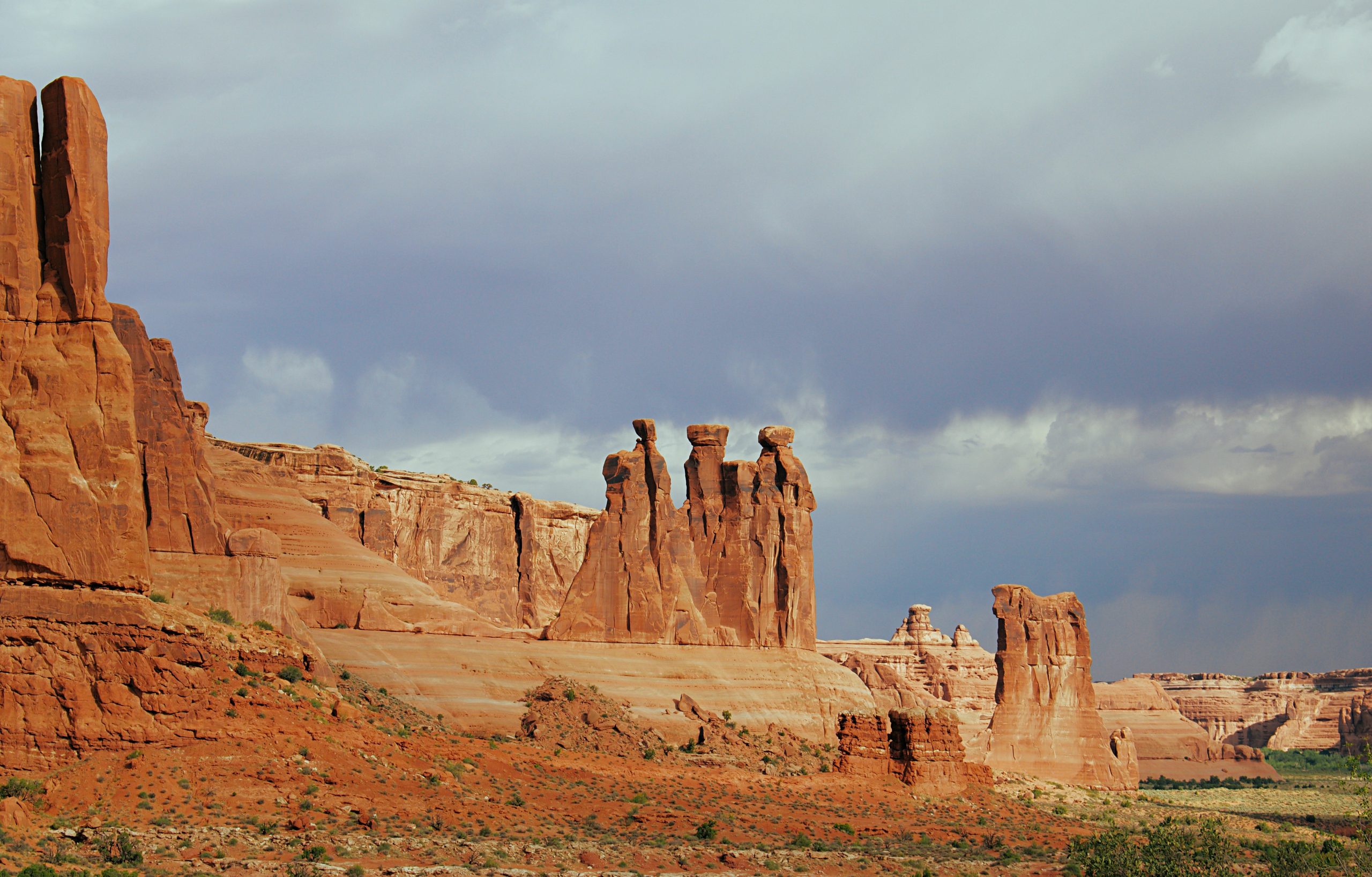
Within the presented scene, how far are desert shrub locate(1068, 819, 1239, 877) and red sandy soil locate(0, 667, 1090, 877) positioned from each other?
1509 mm

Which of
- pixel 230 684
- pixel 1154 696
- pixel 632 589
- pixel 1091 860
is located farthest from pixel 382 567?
pixel 1154 696

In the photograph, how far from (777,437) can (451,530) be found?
23.2m

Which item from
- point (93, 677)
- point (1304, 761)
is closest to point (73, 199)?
point (93, 677)

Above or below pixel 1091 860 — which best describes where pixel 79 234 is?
above

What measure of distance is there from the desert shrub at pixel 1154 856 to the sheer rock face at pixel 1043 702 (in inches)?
1100

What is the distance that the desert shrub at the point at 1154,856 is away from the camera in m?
39.7

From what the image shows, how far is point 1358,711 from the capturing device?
154125mm

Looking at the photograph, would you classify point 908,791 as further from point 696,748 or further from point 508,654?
point 508,654

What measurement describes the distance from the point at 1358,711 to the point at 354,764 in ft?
468

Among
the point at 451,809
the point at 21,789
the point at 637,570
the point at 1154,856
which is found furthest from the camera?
the point at 637,570

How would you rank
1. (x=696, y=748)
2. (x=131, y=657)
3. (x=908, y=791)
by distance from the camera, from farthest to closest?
(x=696, y=748)
(x=908, y=791)
(x=131, y=657)

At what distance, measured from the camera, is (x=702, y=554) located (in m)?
80.2

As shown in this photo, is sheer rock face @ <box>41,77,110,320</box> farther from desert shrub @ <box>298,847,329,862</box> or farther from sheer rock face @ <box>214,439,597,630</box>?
sheer rock face @ <box>214,439,597,630</box>

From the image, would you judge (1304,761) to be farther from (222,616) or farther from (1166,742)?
(222,616)
